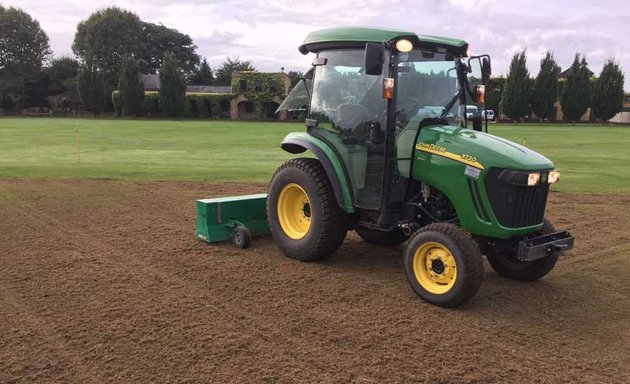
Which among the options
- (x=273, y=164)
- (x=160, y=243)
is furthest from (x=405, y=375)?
(x=273, y=164)

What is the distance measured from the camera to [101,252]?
6516 mm

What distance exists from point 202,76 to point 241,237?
8942 cm

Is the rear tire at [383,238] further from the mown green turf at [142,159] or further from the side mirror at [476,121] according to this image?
the mown green turf at [142,159]

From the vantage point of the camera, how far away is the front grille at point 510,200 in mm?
4734

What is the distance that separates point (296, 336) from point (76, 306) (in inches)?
78.1

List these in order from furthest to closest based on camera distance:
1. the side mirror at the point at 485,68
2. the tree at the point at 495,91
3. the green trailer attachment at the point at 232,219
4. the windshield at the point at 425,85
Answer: the tree at the point at 495,91 < the green trailer attachment at the point at 232,219 < the side mirror at the point at 485,68 < the windshield at the point at 425,85

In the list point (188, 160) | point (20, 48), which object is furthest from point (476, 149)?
point (20, 48)

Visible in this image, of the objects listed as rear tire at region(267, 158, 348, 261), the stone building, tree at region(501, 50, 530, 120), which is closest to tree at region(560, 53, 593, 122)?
tree at region(501, 50, 530, 120)

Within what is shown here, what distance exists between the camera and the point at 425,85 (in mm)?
5461

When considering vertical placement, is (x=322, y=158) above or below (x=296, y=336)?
above

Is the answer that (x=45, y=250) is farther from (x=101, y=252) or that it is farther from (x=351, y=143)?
(x=351, y=143)

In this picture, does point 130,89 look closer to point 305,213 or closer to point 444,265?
point 305,213

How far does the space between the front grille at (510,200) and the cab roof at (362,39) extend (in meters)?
1.48

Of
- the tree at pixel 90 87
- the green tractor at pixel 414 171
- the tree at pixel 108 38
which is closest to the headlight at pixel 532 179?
the green tractor at pixel 414 171
